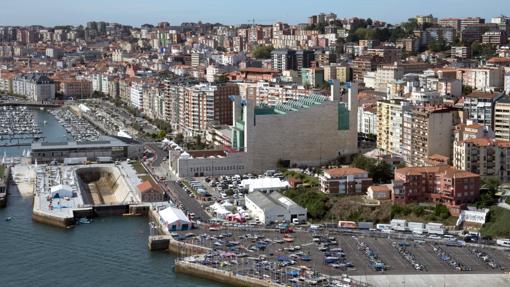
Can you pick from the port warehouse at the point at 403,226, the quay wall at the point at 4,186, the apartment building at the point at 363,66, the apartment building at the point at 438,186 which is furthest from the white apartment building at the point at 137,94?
the port warehouse at the point at 403,226

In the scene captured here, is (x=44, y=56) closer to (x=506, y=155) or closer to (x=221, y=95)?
(x=221, y=95)

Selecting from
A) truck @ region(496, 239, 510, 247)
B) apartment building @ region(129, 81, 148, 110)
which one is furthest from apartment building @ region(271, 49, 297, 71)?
truck @ region(496, 239, 510, 247)

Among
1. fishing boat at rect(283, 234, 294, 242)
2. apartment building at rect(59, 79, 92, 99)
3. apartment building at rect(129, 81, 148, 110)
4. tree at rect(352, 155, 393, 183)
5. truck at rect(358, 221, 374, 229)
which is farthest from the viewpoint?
apartment building at rect(59, 79, 92, 99)

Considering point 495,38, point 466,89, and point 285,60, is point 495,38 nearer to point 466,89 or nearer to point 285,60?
point 285,60

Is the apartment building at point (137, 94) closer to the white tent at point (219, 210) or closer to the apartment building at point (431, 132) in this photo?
the apartment building at point (431, 132)

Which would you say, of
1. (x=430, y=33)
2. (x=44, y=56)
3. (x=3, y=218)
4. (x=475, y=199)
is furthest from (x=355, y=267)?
(x=44, y=56)

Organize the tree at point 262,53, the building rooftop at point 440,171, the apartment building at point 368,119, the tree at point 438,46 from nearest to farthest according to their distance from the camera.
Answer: the building rooftop at point 440,171
the apartment building at point 368,119
the tree at point 438,46
the tree at point 262,53

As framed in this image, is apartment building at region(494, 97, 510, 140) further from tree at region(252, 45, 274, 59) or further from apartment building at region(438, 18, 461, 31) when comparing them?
apartment building at region(438, 18, 461, 31)
